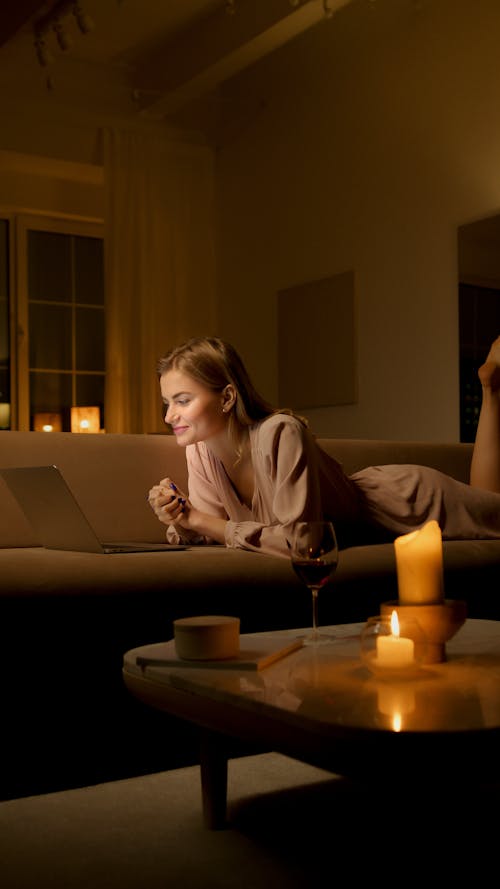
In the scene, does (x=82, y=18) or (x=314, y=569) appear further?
(x=82, y=18)

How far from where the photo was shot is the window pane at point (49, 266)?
7.02m

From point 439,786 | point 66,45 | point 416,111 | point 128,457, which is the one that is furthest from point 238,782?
point 66,45

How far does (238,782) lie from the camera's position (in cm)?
183

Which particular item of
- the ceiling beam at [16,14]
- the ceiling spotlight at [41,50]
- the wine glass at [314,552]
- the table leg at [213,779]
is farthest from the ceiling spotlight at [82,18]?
the table leg at [213,779]

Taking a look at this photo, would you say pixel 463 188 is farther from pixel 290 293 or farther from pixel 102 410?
pixel 102 410

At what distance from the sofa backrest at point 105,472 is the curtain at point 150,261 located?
12.8 feet

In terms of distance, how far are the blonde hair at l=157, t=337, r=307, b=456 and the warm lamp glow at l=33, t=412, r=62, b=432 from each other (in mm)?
4494

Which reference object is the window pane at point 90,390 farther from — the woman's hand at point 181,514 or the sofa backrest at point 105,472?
the woman's hand at point 181,514

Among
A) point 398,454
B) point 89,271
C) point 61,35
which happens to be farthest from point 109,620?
point 89,271

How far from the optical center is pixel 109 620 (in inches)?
74.8

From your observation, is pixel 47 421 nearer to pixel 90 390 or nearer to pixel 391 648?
pixel 90 390

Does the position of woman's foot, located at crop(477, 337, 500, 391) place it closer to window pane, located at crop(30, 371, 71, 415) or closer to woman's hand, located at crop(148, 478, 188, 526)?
woman's hand, located at crop(148, 478, 188, 526)

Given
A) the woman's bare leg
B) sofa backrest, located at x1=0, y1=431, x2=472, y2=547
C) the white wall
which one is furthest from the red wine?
the white wall

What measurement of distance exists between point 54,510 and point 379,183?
4.07 metres
